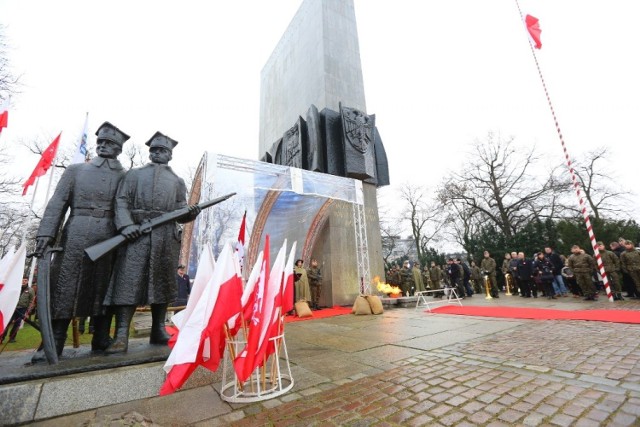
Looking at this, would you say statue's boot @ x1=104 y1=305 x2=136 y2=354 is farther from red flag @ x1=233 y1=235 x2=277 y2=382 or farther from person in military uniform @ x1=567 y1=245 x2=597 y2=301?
person in military uniform @ x1=567 y1=245 x2=597 y2=301

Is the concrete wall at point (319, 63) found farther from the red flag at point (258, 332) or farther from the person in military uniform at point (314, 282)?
the red flag at point (258, 332)

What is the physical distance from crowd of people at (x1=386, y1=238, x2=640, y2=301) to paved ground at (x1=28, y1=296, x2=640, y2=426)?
594 cm

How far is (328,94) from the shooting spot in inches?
531

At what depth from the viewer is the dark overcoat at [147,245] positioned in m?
3.14

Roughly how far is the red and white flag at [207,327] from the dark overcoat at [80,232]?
154cm

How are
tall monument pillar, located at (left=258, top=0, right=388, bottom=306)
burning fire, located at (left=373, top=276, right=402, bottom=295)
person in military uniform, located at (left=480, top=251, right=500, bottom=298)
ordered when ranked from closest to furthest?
burning fire, located at (left=373, top=276, right=402, bottom=295) → tall monument pillar, located at (left=258, top=0, right=388, bottom=306) → person in military uniform, located at (left=480, top=251, right=500, bottom=298)

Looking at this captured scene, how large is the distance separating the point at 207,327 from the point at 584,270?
1150cm

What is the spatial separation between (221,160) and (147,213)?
543cm

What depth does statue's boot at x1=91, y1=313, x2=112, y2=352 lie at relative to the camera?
3.29 metres

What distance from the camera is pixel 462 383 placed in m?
2.77

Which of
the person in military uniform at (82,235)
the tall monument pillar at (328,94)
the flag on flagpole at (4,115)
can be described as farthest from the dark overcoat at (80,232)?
the tall monument pillar at (328,94)

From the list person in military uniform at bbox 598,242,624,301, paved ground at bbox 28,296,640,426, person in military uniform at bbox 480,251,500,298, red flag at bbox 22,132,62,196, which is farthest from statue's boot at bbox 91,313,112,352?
person in military uniform at bbox 480,251,500,298

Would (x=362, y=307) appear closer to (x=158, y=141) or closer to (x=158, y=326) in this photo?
(x=158, y=326)

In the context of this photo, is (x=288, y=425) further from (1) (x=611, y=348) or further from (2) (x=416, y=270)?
(2) (x=416, y=270)
